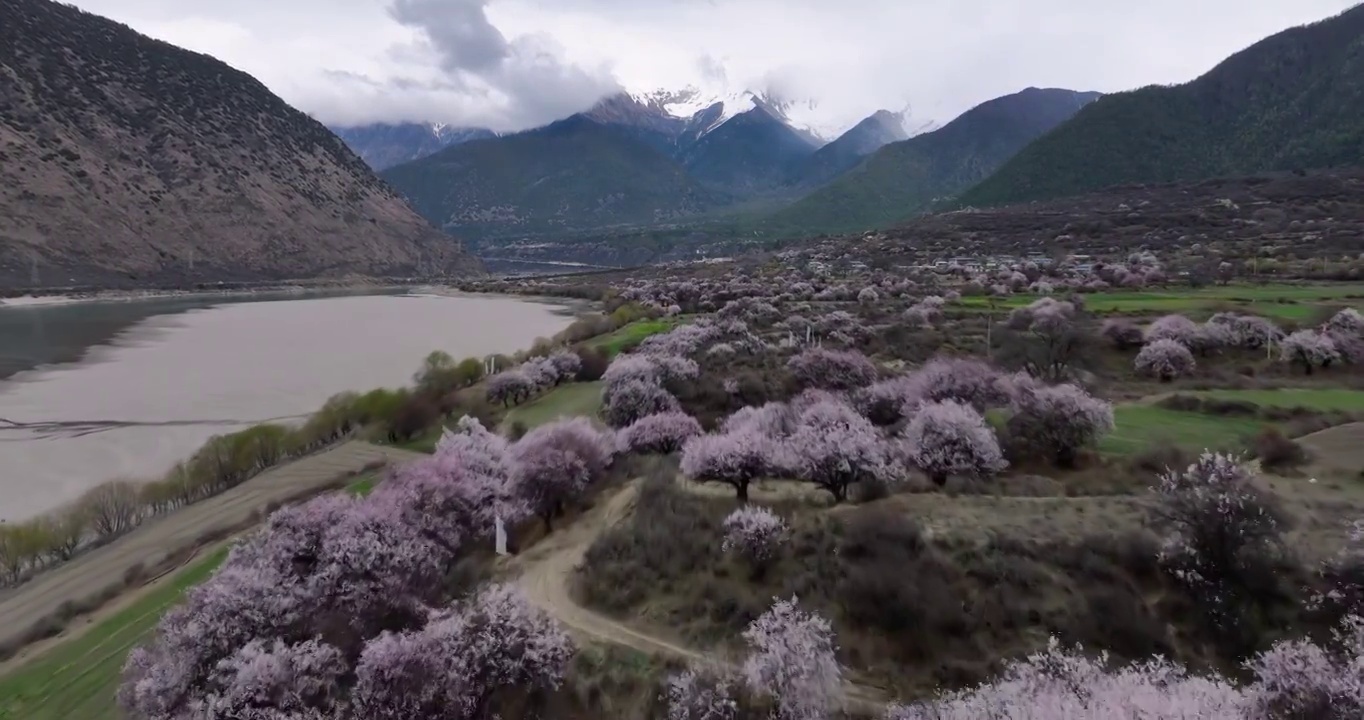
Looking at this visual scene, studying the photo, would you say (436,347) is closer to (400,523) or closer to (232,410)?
(232,410)

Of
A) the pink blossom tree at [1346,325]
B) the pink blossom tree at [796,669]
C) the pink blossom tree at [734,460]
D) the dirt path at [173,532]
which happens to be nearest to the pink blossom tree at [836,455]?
the pink blossom tree at [734,460]

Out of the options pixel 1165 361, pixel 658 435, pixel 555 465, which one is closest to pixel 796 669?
pixel 555 465

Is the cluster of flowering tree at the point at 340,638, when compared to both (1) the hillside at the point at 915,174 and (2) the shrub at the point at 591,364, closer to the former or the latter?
(2) the shrub at the point at 591,364

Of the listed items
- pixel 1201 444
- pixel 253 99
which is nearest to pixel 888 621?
pixel 1201 444

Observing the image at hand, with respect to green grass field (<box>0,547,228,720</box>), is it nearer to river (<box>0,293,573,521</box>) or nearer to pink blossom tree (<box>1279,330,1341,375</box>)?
river (<box>0,293,573,521</box>)

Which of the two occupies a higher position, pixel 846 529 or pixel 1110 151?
pixel 1110 151

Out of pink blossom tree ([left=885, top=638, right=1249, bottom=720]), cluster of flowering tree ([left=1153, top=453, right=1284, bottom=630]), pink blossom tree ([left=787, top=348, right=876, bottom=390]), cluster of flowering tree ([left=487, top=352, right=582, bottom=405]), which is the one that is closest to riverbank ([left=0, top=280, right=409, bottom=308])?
cluster of flowering tree ([left=487, top=352, right=582, bottom=405])

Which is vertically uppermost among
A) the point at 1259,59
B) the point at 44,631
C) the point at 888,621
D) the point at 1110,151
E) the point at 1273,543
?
the point at 1259,59
